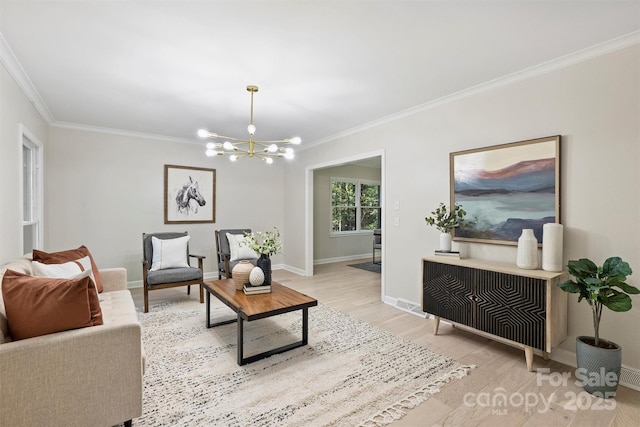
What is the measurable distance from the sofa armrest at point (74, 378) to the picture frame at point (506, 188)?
9.92ft

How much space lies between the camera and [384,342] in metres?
2.84

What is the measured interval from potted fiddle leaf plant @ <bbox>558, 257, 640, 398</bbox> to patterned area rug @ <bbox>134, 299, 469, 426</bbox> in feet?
2.64

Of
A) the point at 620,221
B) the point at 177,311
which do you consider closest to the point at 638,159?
the point at 620,221

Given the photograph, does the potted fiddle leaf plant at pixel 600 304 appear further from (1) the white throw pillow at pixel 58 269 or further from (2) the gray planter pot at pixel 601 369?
(1) the white throw pillow at pixel 58 269

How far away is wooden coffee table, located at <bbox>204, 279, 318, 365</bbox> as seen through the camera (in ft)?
7.93

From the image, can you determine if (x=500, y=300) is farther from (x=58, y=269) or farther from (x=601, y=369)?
(x=58, y=269)

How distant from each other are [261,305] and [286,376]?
1.96ft

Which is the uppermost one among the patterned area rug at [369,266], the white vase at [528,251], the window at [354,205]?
the window at [354,205]

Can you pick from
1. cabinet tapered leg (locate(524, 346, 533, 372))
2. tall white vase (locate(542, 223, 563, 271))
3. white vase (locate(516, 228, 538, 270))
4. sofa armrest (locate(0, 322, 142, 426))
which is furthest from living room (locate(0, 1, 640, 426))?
sofa armrest (locate(0, 322, 142, 426))

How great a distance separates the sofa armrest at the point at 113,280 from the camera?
3053 millimetres

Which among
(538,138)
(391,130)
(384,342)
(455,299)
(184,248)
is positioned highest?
(391,130)

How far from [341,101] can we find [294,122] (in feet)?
3.33

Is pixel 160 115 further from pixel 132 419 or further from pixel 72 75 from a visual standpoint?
pixel 132 419

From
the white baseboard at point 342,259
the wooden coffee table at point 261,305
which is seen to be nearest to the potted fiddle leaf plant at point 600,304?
the wooden coffee table at point 261,305
